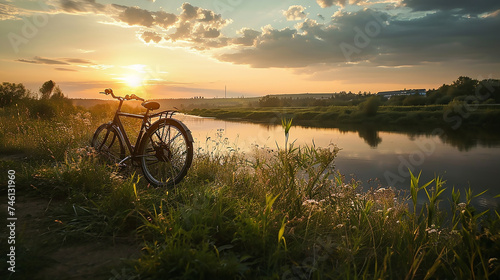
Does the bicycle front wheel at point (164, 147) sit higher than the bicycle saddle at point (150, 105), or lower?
lower

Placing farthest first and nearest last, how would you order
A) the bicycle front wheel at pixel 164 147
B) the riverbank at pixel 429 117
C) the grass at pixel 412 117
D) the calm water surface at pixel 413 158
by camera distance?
the grass at pixel 412 117 < the riverbank at pixel 429 117 < the calm water surface at pixel 413 158 < the bicycle front wheel at pixel 164 147

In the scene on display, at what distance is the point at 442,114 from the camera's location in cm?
4297

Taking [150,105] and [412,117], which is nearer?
[150,105]

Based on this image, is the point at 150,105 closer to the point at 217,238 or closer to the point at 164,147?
the point at 164,147

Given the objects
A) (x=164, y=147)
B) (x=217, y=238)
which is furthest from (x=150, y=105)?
(x=217, y=238)

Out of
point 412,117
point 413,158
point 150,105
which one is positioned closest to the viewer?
point 150,105

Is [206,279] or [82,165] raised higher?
[82,165]

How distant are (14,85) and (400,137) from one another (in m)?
41.9

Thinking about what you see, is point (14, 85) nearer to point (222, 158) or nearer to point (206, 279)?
point (222, 158)

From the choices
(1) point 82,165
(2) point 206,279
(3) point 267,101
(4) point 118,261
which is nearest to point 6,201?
(1) point 82,165

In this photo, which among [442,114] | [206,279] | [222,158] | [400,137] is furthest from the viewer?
[442,114]

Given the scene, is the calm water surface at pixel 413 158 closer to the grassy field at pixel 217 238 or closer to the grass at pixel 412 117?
the grassy field at pixel 217 238

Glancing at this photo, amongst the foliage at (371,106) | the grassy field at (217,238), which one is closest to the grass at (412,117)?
the foliage at (371,106)

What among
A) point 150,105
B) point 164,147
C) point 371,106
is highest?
point 371,106
